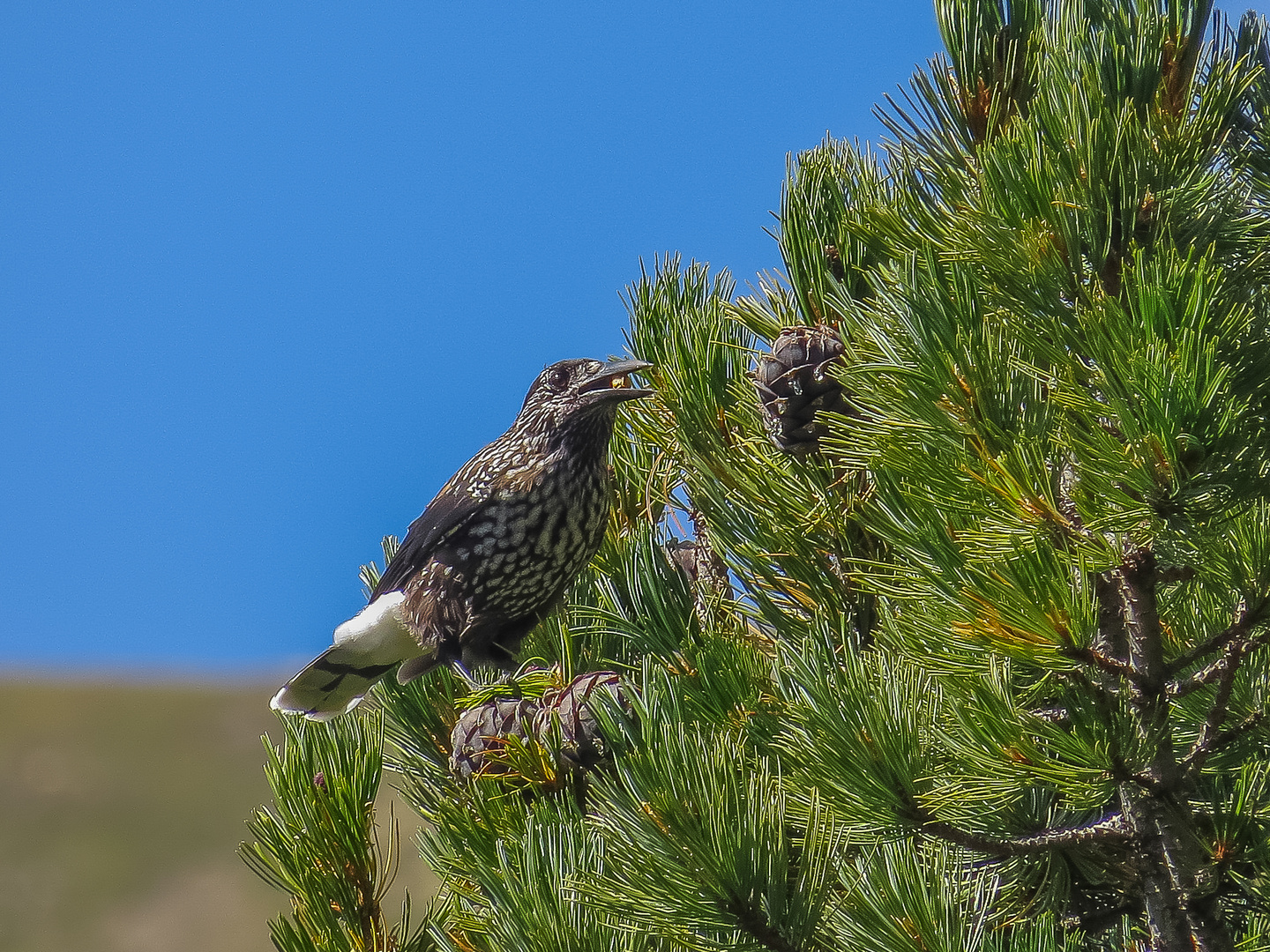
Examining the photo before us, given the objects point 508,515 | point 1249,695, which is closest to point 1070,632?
point 1249,695

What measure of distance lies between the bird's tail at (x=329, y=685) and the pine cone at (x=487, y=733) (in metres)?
0.97

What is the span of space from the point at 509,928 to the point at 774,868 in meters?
0.50

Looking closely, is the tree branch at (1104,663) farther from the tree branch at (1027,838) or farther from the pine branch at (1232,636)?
the tree branch at (1027,838)

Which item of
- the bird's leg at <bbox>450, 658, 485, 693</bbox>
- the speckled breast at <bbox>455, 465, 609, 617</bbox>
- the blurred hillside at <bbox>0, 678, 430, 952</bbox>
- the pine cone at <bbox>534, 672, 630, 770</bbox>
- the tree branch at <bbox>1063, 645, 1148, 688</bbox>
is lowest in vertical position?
the tree branch at <bbox>1063, 645, 1148, 688</bbox>

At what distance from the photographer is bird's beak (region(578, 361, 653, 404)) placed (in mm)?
3075

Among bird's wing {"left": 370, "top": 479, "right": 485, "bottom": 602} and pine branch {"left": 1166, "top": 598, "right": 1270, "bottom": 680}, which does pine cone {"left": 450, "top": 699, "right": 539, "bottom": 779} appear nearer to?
bird's wing {"left": 370, "top": 479, "right": 485, "bottom": 602}

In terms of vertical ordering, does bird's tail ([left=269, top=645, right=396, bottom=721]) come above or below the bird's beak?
below

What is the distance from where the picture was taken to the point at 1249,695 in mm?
2254

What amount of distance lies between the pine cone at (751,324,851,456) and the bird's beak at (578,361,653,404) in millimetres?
424

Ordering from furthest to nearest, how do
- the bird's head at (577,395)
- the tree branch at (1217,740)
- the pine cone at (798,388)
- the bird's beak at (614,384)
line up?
the bird's head at (577,395) < the bird's beak at (614,384) < the pine cone at (798,388) < the tree branch at (1217,740)

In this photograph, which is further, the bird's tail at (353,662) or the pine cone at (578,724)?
the bird's tail at (353,662)

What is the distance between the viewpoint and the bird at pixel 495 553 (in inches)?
132

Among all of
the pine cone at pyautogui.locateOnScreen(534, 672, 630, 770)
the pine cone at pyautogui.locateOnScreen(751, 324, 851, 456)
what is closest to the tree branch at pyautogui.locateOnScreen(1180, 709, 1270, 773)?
the pine cone at pyautogui.locateOnScreen(751, 324, 851, 456)

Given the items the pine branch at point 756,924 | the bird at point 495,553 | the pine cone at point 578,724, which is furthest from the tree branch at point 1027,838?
the bird at point 495,553
